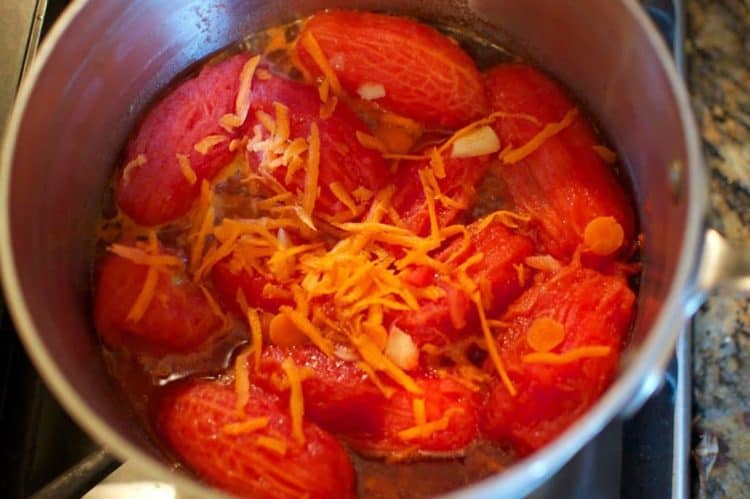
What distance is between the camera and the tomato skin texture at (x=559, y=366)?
920 mm

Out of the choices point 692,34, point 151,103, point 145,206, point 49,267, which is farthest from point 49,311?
point 692,34

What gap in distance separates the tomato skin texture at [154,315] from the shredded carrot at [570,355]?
0.38m

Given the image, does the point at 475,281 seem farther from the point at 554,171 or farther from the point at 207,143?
the point at 207,143

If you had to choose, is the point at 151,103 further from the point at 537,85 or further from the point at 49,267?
the point at 537,85

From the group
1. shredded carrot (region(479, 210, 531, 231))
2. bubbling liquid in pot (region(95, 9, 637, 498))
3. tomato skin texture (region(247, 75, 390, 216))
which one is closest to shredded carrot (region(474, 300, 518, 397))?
bubbling liquid in pot (region(95, 9, 637, 498))

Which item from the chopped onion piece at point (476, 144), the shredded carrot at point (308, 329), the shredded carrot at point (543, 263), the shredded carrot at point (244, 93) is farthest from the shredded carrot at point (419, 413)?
the shredded carrot at point (244, 93)

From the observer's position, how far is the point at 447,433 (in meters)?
0.94

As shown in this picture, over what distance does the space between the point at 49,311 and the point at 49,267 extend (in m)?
0.07

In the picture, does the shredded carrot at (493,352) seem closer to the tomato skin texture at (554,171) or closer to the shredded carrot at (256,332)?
the tomato skin texture at (554,171)

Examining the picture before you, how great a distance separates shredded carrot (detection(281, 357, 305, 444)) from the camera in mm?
913

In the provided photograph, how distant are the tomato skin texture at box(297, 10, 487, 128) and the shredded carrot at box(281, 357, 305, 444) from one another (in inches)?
14.9

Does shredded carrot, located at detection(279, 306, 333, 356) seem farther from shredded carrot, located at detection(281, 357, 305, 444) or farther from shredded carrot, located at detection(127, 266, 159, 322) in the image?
shredded carrot, located at detection(127, 266, 159, 322)

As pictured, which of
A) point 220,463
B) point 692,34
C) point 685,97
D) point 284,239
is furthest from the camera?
point 692,34

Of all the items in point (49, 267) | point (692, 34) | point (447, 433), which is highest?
point (49, 267)
